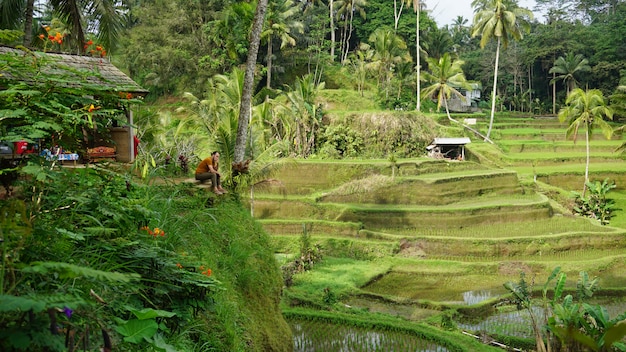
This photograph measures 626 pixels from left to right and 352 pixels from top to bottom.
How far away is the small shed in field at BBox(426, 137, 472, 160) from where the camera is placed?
24.8 m

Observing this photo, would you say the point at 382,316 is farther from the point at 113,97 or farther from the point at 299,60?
the point at 299,60

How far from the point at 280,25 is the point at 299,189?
9.22 m

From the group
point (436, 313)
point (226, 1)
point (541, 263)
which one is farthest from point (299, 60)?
point (436, 313)

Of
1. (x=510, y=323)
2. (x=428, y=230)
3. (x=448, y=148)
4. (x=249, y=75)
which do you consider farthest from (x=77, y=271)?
(x=448, y=148)

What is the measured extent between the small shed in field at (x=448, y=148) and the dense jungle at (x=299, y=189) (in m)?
0.19

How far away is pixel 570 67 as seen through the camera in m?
37.8

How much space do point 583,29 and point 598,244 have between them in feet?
93.2

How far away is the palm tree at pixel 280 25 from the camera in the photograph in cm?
2744

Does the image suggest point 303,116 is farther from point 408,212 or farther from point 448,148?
point 408,212

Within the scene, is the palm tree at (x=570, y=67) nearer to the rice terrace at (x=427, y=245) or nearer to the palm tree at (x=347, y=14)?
the palm tree at (x=347, y=14)

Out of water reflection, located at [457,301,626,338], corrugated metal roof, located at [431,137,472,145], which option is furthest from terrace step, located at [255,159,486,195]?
water reflection, located at [457,301,626,338]

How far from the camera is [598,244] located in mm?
17500

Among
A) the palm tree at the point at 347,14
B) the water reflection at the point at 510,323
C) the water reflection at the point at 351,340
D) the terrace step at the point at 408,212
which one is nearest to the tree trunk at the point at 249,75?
the water reflection at the point at 351,340

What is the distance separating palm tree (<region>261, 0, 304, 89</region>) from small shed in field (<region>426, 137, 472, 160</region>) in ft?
27.8
